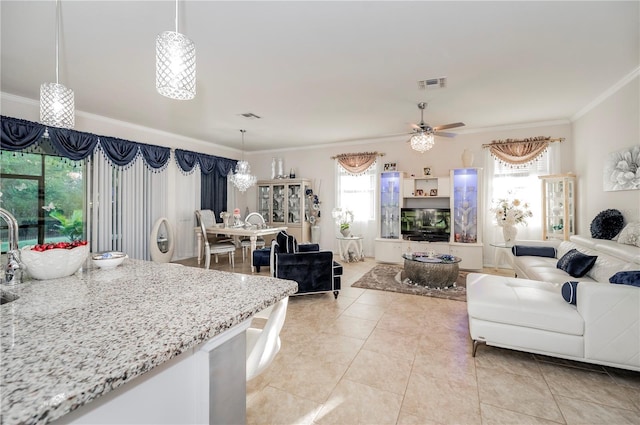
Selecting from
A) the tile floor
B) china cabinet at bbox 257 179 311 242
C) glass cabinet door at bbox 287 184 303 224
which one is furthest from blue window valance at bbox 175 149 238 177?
the tile floor

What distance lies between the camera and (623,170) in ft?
10.5

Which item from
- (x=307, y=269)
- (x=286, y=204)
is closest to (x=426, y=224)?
(x=307, y=269)

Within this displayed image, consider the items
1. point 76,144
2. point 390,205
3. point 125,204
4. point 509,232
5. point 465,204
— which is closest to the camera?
point 76,144

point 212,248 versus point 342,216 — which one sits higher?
point 342,216

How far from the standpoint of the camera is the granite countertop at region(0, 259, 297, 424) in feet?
1.81

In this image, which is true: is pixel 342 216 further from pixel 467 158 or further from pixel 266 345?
pixel 266 345

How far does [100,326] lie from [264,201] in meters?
6.44

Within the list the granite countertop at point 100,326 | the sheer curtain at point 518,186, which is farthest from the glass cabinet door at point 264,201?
the granite countertop at point 100,326

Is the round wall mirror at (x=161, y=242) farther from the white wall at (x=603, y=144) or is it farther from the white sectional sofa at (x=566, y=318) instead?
the white wall at (x=603, y=144)

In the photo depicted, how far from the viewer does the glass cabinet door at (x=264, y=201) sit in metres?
7.13

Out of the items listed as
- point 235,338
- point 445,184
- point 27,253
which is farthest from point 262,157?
point 235,338

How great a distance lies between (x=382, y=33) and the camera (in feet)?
7.79

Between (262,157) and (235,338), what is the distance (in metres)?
6.86

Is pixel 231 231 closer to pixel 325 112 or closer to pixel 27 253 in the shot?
pixel 325 112
